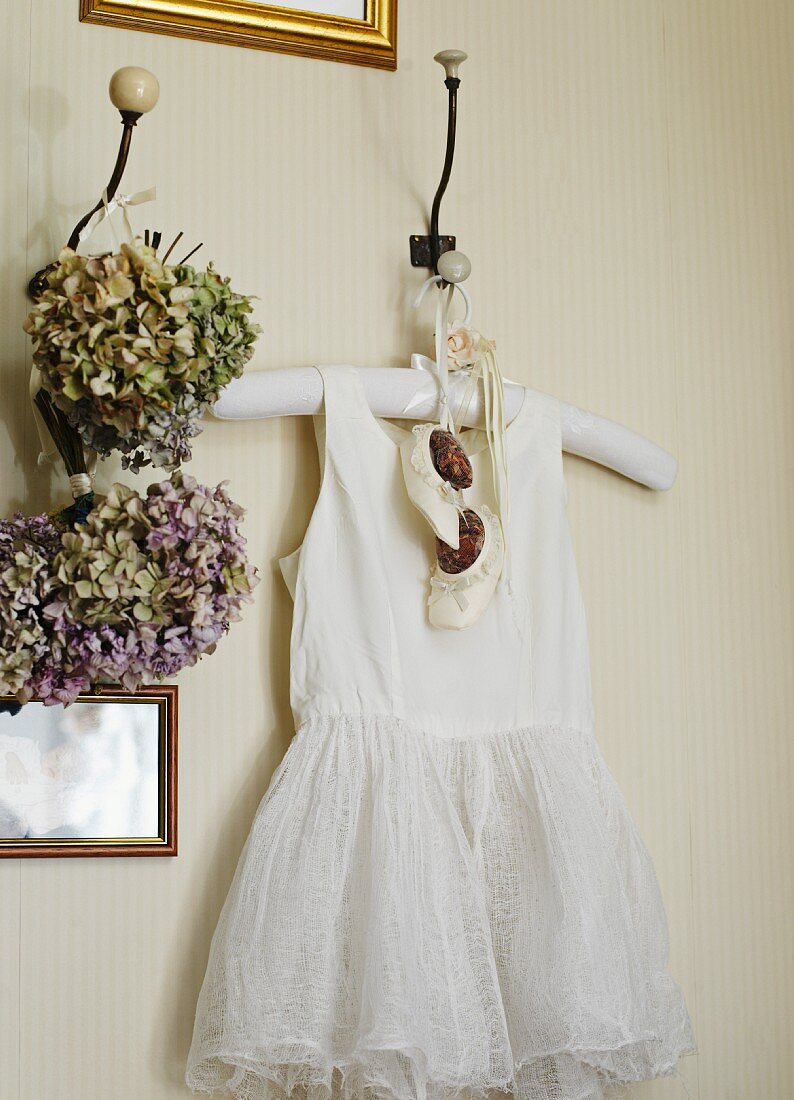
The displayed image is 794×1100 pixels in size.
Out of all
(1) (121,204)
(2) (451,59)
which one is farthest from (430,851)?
(2) (451,59)

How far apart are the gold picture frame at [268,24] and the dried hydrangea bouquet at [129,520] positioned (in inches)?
17.1

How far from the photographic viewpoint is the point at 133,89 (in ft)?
3.74

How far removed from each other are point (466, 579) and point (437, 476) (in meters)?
0.11

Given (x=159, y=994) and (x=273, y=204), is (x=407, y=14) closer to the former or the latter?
(x=273, y=204)

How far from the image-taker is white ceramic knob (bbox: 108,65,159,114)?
1.14 meters

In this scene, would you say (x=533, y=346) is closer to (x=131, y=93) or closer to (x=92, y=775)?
(x=131, y=93)

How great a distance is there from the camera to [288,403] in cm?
130

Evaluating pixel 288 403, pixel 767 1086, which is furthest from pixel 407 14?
pixel 767 1086

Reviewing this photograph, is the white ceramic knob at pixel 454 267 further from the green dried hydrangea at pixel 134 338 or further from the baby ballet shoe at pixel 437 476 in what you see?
the green dried hydrangea at pixel 134 338

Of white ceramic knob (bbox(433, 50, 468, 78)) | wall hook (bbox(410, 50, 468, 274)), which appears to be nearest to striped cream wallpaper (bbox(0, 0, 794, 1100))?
wall hook (bbox(410, 50, 468, 274))

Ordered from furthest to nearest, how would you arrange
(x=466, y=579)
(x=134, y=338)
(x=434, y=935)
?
(x=466, y=579) → (x=434, y=935) → (x=134, y=338)

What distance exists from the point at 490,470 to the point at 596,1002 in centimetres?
56

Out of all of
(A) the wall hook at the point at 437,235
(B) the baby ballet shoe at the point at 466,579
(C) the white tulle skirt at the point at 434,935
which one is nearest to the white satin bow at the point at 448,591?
(B) the baby ballet shoe at the point at 466,579

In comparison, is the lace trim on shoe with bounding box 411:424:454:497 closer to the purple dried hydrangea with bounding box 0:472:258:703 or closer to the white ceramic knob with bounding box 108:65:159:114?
the purple dried hydrangea with bounding box 0:472:258:703
